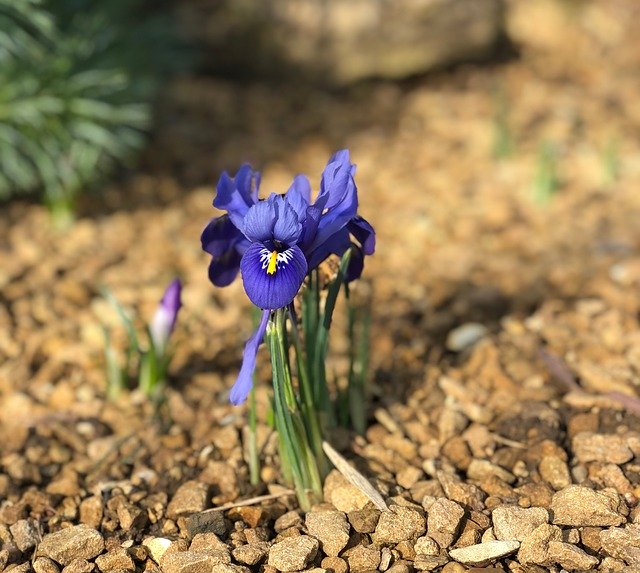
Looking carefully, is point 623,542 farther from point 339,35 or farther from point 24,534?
point 339,35

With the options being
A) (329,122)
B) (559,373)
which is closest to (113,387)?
(559,373)

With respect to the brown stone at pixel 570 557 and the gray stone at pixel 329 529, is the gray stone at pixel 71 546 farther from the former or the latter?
the brown stone at pixel 570 557

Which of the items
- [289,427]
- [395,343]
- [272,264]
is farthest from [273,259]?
[395,343]

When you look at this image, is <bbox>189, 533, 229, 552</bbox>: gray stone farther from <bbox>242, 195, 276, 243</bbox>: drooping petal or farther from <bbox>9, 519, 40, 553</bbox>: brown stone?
<bbox>242, 195, 276, 243</bbox>: drooping petal

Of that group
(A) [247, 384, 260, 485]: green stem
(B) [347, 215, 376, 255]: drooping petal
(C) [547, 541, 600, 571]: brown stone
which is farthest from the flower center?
(C) [547, 541, 600, 571]: brown stone

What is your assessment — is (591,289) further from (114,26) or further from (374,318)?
(114,26)

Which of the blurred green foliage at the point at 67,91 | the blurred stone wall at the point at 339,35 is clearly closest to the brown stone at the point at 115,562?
the blurred green foliage at the point at 67,91
